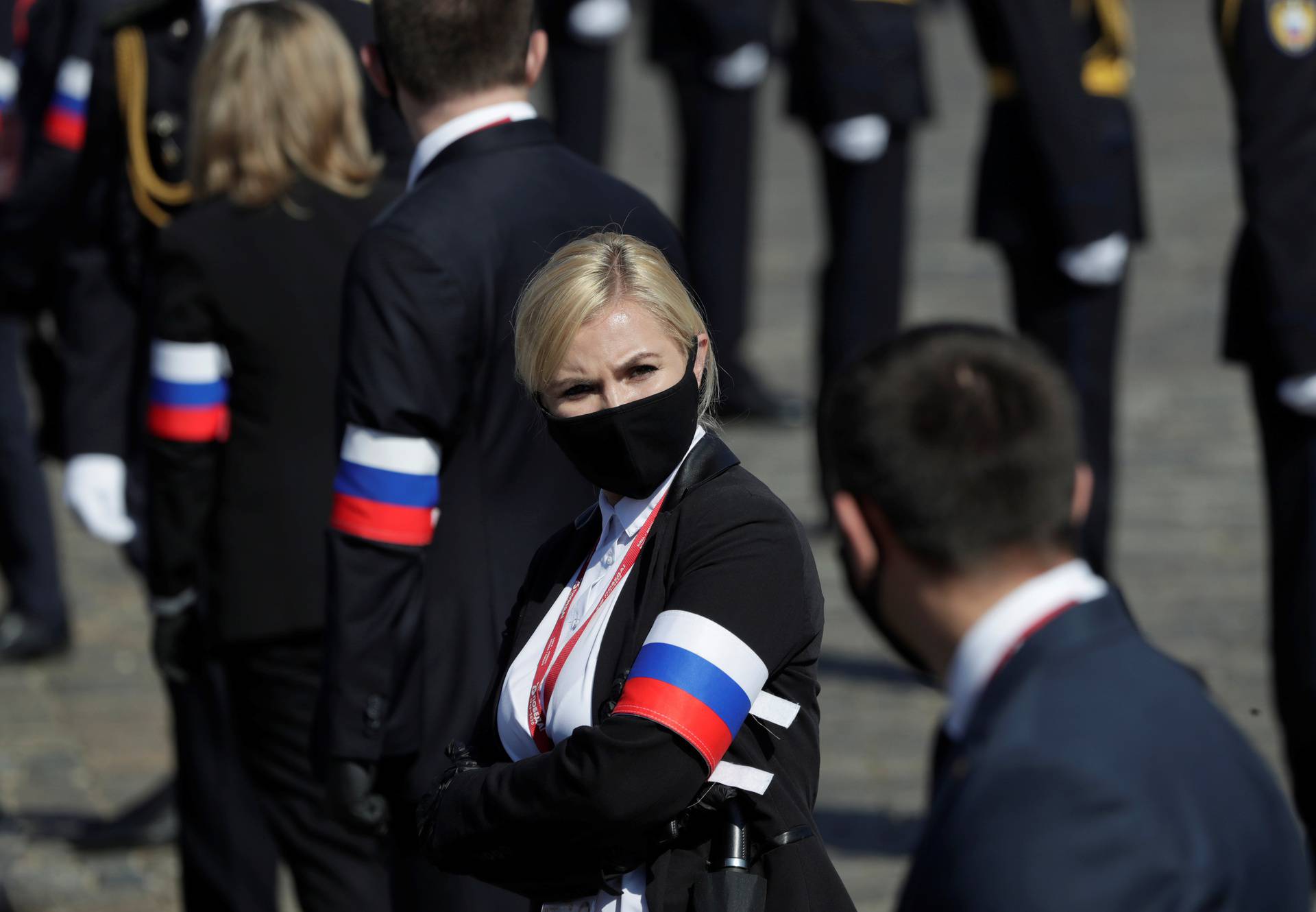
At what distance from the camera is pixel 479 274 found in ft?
9.39

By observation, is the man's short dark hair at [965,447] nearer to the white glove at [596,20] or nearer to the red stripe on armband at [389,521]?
the red stripe on armband at [389,521]

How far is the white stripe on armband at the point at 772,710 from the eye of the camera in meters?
2.19

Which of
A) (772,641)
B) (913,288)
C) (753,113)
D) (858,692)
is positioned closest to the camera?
(772,641)

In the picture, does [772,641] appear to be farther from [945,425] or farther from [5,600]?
[5,600]

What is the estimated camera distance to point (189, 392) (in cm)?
361

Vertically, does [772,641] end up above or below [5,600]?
above

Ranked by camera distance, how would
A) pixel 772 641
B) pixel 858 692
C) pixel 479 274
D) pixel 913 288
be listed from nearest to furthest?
pixel 772 641 → pixel 479 274 → pixel 858 692 → pixel 913 288

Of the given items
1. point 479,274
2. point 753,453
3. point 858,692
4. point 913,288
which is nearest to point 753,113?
point 753,453

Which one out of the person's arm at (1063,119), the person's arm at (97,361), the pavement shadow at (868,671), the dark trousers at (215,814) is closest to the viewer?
the dark trousers at (215,814)

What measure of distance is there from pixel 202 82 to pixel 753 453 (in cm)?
426

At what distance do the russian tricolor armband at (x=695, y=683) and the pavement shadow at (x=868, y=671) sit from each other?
3.46m

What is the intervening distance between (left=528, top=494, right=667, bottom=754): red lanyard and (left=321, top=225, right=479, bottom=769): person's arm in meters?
0.68

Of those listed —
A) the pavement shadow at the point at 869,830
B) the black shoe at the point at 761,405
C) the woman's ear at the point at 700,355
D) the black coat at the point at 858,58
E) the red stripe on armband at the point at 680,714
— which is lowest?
the black shoe at the point at 761,405

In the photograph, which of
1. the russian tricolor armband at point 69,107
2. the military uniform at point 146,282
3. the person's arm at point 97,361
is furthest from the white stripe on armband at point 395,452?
the russian tricolor armband at point 69,107
